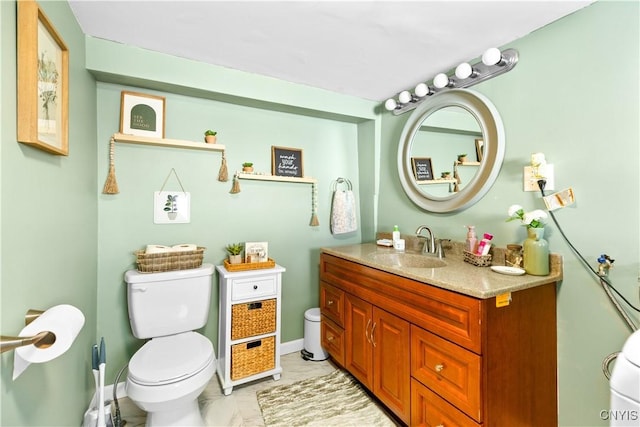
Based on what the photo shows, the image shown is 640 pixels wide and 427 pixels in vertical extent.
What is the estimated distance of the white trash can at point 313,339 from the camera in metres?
2.19

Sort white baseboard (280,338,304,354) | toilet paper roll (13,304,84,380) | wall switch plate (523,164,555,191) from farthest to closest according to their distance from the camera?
1. white baseboard (280,338,304,354)
2. wall switch plate (523,164,555,191)
3. toilet paper roll (13,304,84,380)

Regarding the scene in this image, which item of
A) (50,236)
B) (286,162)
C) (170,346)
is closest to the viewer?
(50,236)

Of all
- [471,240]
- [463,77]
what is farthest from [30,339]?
[463,77]

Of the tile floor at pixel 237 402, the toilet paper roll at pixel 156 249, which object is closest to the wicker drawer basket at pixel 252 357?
the tile floor at pixel 237 402

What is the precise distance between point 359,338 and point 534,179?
4.44 feet

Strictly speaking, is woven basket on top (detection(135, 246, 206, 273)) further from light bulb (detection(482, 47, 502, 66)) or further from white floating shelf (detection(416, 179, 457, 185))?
light bulb (detection(482, 47, 502, 66))

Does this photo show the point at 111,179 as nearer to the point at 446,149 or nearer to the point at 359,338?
the point at 359,338

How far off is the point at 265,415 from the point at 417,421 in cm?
86

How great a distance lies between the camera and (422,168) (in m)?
2.06

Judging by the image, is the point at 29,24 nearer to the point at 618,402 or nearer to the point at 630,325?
the point at 618,402

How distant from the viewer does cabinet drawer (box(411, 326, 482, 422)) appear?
1.10m

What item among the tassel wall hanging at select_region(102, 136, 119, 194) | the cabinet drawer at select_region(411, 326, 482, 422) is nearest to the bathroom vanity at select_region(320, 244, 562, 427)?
the cabinet drawer at select_region(411, 326, 482, 422)

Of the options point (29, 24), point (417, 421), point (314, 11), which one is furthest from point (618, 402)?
point (29, 24)

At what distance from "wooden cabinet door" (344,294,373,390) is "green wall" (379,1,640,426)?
78 centimetres
